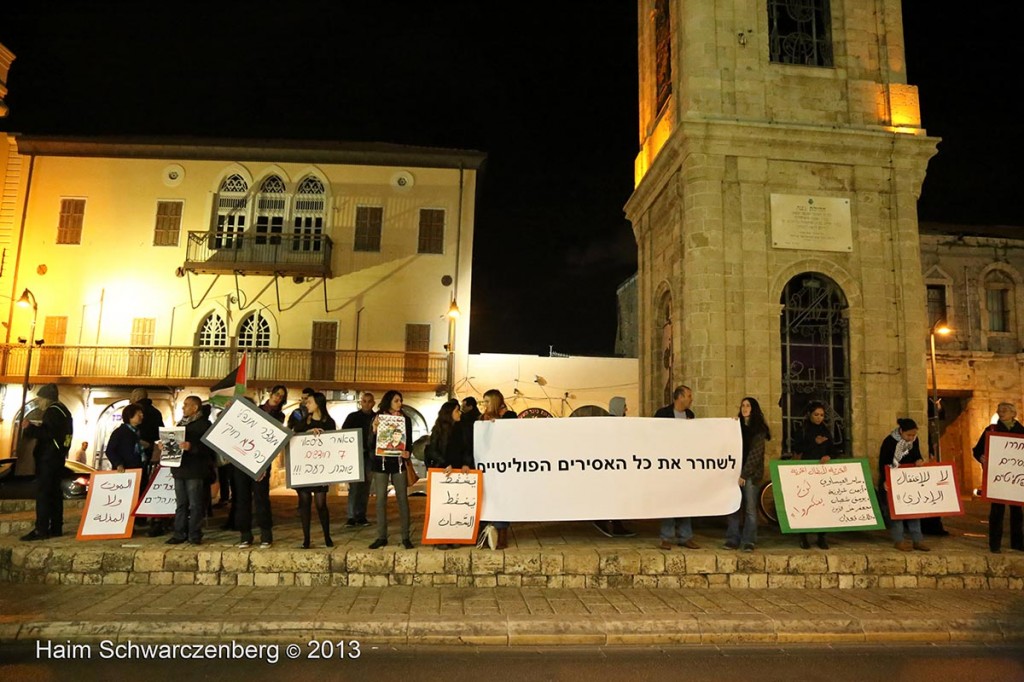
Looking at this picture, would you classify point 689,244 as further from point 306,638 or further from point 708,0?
point 306,638

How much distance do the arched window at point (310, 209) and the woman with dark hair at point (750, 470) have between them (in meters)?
19.6

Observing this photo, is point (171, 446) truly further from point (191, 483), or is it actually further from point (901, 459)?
point (901, 459)

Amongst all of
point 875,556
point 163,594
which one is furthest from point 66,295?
point 875,556

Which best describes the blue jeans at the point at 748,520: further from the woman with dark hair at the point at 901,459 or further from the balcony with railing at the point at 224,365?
the balcony with railing at the point at 224,365

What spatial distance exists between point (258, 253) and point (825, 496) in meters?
21.4

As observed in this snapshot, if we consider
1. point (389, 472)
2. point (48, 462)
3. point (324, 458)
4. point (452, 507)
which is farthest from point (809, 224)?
point (48, 462)

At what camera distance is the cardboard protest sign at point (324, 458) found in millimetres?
8156

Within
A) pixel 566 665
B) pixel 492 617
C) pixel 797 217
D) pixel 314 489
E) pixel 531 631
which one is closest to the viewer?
pixel 566 665

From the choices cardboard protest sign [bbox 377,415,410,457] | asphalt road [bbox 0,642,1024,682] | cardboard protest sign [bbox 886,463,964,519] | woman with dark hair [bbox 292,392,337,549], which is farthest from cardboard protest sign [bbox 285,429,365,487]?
cardboard protest sign [bbox 886,463,964,519]

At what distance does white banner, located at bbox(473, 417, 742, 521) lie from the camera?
823 centimetres

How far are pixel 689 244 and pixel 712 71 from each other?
323cm

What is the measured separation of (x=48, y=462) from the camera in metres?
8.51

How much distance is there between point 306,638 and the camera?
19.1 ft

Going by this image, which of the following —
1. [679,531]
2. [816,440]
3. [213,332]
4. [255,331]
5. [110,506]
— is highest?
[255,331]
